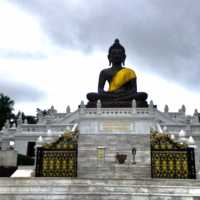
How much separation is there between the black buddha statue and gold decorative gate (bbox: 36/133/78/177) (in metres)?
7.82

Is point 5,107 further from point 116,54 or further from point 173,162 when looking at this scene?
point 173,162

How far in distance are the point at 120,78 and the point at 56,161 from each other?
1107 cm

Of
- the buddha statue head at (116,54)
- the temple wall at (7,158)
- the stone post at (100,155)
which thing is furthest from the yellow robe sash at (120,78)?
the temple wall at (7,158)

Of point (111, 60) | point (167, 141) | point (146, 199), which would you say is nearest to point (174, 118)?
point (111, 60)

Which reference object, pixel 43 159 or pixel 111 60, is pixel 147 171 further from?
pixel 111 60

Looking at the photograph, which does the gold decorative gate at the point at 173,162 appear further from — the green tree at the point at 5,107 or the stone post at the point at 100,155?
the green tree at the point at 5,107

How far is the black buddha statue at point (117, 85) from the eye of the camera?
74.7ft

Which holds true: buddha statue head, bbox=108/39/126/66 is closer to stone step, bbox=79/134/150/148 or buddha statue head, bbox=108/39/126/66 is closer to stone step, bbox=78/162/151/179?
stone step, bbox=79/134/150/148

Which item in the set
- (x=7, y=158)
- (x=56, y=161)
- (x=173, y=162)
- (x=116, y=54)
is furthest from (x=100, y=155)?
(x=116, y=54)

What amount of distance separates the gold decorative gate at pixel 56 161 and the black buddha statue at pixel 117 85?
7.82 metres

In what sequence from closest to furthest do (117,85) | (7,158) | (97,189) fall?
(97,189) < (7,158) < (117,85)

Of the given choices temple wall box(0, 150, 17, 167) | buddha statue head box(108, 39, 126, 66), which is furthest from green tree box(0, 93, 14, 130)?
temple wall box(0, 150, 17, 167)

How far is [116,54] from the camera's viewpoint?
25.1 m

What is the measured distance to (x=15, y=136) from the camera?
102ft
